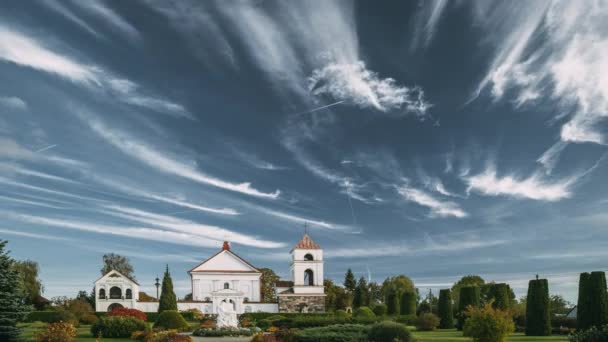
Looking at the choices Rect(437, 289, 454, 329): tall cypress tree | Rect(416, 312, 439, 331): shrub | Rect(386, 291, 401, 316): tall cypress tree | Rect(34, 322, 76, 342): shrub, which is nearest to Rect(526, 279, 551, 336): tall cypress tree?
Rect(416, 312, 439, 331): shrub

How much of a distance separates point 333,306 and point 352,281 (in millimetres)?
10651

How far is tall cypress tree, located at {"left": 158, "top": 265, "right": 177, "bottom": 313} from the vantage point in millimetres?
52688

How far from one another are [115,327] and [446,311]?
79.5 feet

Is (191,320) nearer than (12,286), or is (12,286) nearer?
(12,286)

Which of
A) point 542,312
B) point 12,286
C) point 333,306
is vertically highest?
point 12,286

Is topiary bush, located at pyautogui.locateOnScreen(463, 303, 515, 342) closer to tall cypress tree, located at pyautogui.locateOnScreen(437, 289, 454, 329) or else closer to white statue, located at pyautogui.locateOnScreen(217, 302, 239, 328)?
white statue, located at pyautogui.locateOnScreen(217, 302, 239, 328)

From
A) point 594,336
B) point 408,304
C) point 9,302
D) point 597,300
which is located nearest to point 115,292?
point 408,304

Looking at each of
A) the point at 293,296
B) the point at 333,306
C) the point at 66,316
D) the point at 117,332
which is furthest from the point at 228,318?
the point at 333,306

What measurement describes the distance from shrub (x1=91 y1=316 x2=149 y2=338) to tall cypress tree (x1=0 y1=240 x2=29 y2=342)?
21.6 feet

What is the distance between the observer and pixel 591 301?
2706 cm

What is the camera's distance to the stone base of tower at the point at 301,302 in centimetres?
5994

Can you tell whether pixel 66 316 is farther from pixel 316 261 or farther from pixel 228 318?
pixel 316 261

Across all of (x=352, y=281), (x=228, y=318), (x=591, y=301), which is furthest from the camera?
(x=352, y=281)

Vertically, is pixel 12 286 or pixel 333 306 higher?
pixel 12 286
